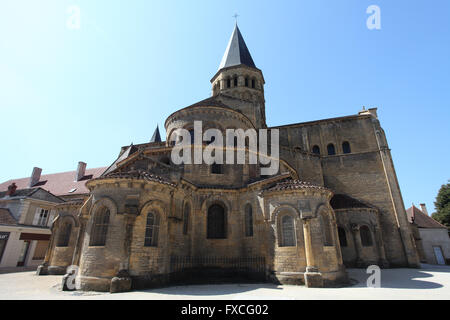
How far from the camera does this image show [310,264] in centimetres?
1130

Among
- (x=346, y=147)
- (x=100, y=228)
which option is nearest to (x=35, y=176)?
(x=100, y=228)

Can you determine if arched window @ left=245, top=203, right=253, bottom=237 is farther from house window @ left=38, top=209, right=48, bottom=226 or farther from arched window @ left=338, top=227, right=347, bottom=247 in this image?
house window @ left=38, top=209, right=48, bottom=226

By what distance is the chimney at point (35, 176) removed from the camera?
31.5 m

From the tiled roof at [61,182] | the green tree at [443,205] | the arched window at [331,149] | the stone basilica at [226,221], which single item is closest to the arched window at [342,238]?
the stone basilica at [226,221]

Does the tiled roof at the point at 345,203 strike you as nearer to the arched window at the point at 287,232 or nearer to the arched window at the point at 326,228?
the arched window at the point at 326,228

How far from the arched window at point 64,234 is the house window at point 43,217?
9.54 m

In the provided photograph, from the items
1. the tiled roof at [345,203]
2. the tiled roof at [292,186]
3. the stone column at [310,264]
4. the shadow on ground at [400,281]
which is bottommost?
the shadow on ground at [400,281]

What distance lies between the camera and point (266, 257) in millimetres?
12711

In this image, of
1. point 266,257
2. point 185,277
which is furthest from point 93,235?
point 266,257

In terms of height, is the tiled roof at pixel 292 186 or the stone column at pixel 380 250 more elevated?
the tiled roof at pixel 292 186

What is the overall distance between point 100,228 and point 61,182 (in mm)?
25623

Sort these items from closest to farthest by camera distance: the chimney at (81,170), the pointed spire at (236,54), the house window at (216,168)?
the house window at (216,168), the pointed spire at (236,54), the chimney at (81,170)

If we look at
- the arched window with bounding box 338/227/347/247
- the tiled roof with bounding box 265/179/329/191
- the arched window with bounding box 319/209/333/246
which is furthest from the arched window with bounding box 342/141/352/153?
the arched window with bounding box 319/209/333/246
